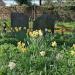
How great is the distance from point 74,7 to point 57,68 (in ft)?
81.0

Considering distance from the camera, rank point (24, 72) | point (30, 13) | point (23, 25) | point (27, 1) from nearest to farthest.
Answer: point (24, 72)
point (23, 25)
point (30, 13)
point (27, 1)

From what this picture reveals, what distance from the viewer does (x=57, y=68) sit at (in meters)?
5.30

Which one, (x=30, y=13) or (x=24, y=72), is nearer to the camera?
(x=24, y=72)

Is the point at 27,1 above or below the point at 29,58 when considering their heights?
below

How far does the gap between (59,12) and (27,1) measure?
380cm

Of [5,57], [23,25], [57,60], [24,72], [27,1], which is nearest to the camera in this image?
[24,72]

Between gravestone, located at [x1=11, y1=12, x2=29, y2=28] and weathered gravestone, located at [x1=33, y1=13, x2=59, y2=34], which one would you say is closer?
weathered gravestone, located at [x1=33, y1=13, x2=59, y2=34]

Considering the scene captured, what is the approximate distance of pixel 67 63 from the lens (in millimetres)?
5512

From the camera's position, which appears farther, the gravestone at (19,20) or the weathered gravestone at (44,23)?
the gravestone at (19,20)

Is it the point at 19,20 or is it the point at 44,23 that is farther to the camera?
the point at 19,20

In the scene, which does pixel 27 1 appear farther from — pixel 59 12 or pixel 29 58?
pixel 29 58

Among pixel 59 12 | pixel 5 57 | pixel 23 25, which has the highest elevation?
pixel 5 57

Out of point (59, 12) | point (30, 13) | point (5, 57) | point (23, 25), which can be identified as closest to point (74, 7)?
point (59, 12)

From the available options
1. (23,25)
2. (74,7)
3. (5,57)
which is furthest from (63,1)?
(5,57)
